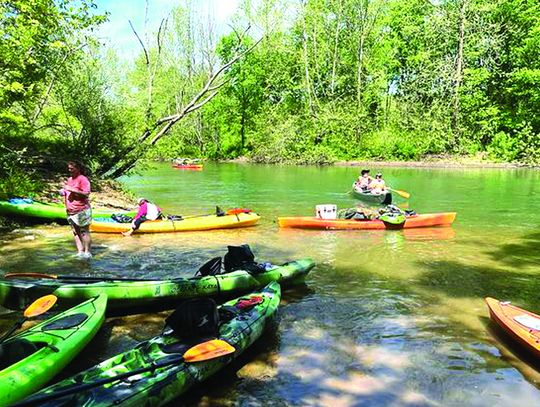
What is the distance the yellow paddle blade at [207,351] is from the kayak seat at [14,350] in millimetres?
1374

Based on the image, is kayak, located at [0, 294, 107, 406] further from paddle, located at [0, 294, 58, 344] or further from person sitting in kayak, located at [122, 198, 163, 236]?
person sitting in kayak, located at [122, 198, 163, 236]

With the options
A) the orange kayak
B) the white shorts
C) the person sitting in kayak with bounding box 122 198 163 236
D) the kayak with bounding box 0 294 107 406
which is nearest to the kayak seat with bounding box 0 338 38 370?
the kayak with bounding box 0 294 107 406

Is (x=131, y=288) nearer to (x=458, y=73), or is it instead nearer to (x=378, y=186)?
(x=378, y=186)

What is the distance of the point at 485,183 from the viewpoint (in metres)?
22.7

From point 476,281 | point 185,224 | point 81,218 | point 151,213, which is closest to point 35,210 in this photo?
point 151,213

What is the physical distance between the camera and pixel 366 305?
661 cm

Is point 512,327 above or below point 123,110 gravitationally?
below

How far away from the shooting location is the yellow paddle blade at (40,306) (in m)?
4.74

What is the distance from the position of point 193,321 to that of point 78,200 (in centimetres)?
424

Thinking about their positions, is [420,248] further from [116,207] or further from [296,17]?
[296,17]

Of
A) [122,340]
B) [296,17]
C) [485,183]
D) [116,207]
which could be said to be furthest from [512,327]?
[296,17]

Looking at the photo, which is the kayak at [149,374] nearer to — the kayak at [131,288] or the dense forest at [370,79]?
the kayak at [131,288]

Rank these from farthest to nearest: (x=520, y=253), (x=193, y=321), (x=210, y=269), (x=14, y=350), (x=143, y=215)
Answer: (x=143, y=215), (x=520, y=253), (x=210, y=269), (x=193, y=321), (x=14, y=350)

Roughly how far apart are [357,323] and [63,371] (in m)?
3.41
